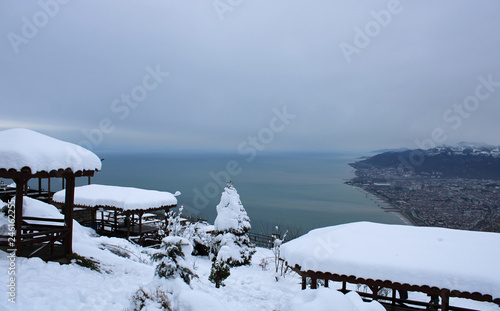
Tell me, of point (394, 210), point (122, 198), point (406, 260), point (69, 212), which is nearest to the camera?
point (406, 260)

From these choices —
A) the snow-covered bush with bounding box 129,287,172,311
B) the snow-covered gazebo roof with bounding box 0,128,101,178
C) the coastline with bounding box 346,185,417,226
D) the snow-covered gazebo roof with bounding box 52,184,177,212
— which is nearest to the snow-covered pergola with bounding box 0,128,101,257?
the snow-covered gazebo roof with bounding box 0,128,101,178

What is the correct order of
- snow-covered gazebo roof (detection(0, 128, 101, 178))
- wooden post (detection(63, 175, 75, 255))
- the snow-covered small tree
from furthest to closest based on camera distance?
the snow-covered small tree < wooden post (detection(63, 175, 75, 255)) < snow-covered gazebo roof (detection(0, 128, 101, 178))

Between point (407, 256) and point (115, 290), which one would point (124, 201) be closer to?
point (115, 290)

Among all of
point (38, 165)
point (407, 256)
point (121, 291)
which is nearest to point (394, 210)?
point (407, 256)

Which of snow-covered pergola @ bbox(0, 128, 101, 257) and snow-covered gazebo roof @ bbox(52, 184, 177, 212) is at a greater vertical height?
snow-covered pergola @ bbox(0, 128, 101, 257)

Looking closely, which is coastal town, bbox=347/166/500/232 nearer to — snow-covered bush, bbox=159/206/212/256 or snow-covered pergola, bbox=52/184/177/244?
snow-covered bush, bbox=159/206/212/256

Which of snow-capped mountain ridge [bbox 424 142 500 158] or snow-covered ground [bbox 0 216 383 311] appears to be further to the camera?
snow-capped mountain ridge [bbox 424 142 500 158]
